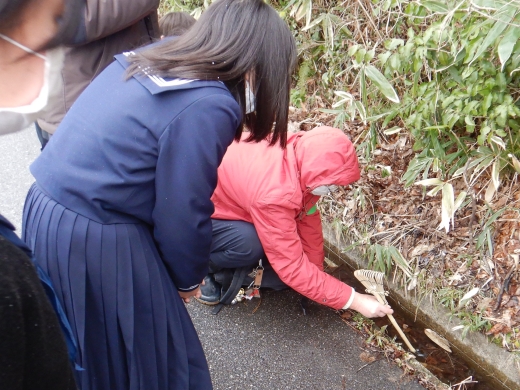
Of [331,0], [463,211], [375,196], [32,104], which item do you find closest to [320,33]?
[331,0]

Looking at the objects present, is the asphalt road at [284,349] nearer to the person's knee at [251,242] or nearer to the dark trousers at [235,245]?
the dark trousers at [235,245]

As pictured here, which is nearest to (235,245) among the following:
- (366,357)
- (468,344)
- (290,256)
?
(290,256)

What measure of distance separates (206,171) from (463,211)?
1.80 meters

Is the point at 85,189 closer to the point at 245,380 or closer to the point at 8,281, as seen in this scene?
the point at 8,281

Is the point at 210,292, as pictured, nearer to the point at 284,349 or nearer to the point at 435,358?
the point at 284,349

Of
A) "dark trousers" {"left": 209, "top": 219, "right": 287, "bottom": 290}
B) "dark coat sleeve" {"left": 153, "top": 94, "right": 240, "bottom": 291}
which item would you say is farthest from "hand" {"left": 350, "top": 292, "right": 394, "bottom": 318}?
"dark coat sleeve" {"left": 153, "top": 94, "right": 240, "bottom": 291}

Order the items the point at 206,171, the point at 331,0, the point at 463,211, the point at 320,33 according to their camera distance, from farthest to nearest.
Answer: the point at 320,33 → the point at 331,0 → the point at 463,211 → the point at 206,171

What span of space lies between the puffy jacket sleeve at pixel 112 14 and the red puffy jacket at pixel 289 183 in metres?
0.70

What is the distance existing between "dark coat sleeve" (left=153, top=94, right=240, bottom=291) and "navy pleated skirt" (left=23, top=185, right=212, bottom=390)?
0.37 ft

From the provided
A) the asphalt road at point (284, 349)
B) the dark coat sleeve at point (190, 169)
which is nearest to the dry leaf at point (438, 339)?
the asphalt road at point (284, 349)

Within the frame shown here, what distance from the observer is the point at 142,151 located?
1217mm

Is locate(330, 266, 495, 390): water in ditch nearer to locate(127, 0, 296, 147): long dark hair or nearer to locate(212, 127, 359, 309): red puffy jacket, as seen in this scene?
locate(212, 127, 359, 309): red puffy jacket

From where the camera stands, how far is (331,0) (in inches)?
123

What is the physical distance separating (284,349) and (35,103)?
1909 mm
